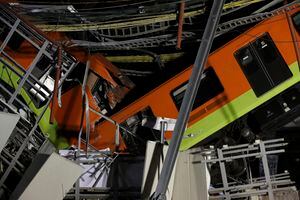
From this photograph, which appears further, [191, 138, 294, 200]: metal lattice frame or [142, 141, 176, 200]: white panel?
[191, 138, 294, 200]: metal lattice frame

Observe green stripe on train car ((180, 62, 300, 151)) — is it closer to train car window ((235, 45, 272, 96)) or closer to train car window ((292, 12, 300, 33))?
train car window ((235, 45, 272, 96))

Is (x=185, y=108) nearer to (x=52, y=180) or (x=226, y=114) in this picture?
(x=52, y=180)

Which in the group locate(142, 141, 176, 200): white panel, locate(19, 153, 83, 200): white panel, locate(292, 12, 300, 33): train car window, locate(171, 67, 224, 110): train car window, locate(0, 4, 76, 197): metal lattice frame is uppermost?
locate(292, 12, 300, 33): train car window

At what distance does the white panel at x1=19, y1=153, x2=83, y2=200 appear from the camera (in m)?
4.76

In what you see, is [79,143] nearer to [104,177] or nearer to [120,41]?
[104,177]

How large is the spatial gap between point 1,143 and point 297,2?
163 inches

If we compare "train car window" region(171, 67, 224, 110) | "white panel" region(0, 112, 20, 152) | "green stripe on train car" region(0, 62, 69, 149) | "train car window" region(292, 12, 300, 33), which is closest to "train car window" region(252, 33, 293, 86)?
"train car window" region(292, 12, 300, 33)

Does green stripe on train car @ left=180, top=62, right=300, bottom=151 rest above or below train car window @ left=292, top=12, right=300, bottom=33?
below

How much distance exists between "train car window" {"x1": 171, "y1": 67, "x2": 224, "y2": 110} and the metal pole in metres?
1.54

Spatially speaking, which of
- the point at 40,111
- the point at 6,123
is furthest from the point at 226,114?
the point at 6,123

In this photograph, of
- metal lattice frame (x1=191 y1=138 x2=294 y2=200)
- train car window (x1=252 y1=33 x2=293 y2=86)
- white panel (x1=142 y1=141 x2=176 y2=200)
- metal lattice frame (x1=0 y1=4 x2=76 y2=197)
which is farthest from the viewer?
train car window (x1=252 y1=33 x2=293 y2=86)

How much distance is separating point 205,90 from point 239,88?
51 centimetres

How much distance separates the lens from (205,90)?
6871 millimetres

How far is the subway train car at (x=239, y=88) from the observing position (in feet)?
21.6
